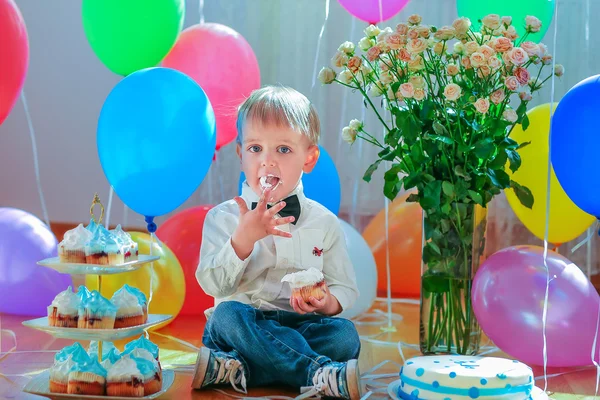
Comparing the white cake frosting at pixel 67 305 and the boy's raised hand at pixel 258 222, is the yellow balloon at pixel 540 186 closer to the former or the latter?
the boy's raised hand at pixel 258 222

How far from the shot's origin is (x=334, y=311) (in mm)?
1820

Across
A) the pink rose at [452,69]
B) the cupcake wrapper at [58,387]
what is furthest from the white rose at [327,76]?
the cupcake wrapper at [58,387]

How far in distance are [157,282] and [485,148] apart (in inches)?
38.2

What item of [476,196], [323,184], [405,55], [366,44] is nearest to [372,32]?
[366,44]

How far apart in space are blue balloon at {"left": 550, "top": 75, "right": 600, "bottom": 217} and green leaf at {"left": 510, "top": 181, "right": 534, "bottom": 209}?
20cm

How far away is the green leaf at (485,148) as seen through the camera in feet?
6.14

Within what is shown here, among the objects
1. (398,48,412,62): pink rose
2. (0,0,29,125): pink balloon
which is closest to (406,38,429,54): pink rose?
(398,48,412,62): pink rose

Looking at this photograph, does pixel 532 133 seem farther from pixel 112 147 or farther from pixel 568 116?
pixel 112 147

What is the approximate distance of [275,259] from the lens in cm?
184

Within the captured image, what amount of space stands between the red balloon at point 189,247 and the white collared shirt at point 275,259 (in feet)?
2.15

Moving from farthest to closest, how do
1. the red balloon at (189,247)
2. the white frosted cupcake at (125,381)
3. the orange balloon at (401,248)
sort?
the orange balloon at (401,248) → the red balloon at (189,247) → the white frosted cupcake at (125,381)

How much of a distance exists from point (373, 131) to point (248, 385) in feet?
6.06

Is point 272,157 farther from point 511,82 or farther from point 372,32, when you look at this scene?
point 511,82

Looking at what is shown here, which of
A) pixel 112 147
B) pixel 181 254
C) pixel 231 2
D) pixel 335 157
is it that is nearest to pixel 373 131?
pixel 335 157
